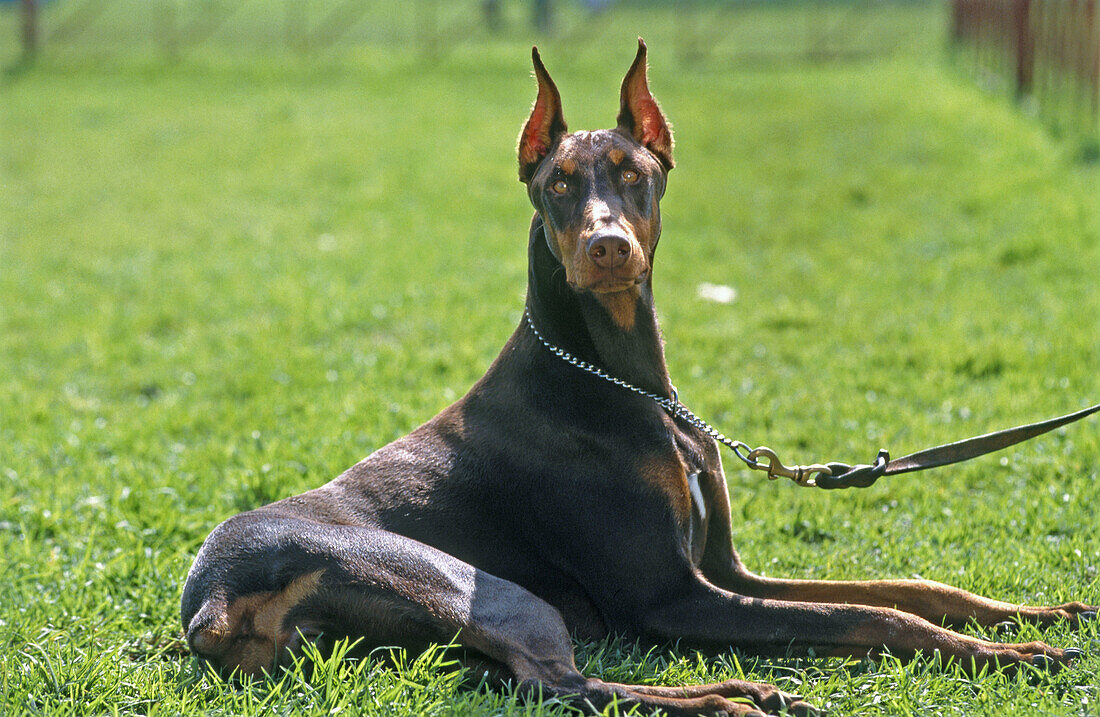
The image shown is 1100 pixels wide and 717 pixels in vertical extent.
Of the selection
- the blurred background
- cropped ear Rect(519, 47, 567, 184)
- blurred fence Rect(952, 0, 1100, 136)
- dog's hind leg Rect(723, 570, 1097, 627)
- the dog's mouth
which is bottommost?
dog's hind leg Rect(723, 570, 1097, 627)

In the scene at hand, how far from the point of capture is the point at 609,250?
3285 millimetres

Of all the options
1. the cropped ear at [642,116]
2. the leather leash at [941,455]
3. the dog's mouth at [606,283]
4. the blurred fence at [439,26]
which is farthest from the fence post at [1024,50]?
the dog's mouth at [606,283]

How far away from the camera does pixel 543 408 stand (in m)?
3.58

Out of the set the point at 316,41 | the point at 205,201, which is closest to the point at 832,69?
the point at 316,41

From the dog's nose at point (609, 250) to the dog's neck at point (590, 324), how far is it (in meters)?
0.31

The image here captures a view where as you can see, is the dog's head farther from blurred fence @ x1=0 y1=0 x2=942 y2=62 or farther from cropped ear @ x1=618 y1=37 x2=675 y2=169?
blurred fence @ x1=0 y1=0 x2=942 y2=62

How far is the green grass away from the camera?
143 inches

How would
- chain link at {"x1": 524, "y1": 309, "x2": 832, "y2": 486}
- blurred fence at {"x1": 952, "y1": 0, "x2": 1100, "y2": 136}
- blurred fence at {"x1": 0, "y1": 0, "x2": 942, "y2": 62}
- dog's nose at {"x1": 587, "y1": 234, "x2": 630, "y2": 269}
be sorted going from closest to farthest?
1. dog's nose at {"x1": 587, "y1": 234, "x2": 630, "y2": 269}
2. chain link at {"x1": 524, "y1": 309, "x2": 832, "y2": 486}
3. blurred fence at {"x1": 952, "y1": 0, "x2": 1100, "y2": 136}
4. blurred fence at {"x1": 0, "y1": 0, "x2": 942, "y2": 62}

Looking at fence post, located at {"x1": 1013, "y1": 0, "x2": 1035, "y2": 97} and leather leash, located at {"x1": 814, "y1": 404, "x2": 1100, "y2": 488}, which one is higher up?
fence post, located at {"x1": 1013, "y1": 0, "x2": 1035, "y2": 97}

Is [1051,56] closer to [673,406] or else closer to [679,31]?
[673,406]

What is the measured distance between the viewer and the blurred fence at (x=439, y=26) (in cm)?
2191

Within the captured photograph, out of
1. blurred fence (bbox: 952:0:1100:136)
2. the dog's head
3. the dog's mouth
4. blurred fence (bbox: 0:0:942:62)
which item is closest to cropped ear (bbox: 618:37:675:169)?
the dog's head

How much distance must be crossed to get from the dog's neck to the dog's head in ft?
0.26

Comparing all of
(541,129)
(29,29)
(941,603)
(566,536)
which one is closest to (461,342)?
(541,129)
